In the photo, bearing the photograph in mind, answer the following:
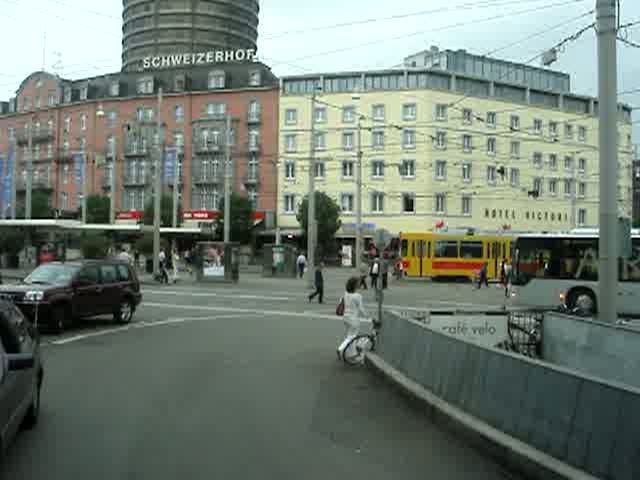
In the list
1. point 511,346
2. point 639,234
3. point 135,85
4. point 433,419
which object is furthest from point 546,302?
point 135,85

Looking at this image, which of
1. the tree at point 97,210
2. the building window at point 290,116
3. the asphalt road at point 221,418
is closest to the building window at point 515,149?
the building window at point 290,116

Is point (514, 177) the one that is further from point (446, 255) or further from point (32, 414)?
point (32, 414)

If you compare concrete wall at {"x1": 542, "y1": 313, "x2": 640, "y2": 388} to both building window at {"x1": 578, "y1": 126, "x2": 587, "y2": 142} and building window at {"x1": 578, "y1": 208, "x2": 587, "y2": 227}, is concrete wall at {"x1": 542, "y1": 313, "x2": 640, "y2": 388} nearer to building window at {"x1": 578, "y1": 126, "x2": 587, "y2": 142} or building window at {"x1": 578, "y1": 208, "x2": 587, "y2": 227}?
building window at {"x1": 578, "y1": 208, "x2": 587, "y2": 227}

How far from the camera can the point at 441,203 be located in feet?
210

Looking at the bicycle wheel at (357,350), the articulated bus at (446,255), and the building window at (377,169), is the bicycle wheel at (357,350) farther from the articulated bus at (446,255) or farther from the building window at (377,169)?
the building window at (377,169)

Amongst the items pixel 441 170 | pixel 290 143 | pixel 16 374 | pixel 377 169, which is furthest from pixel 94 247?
pixel 441 170

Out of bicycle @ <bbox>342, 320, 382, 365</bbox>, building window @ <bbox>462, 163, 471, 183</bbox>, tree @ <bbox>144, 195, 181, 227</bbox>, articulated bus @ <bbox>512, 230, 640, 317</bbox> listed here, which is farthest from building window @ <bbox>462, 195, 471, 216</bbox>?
bicycle @ <bbox>342, 320, 382, 365</bbox>

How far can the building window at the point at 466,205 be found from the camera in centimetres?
6500

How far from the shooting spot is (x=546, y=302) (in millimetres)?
23703

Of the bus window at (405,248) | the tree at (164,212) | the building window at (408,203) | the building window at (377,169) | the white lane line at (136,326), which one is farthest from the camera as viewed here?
the tree at (164,212)

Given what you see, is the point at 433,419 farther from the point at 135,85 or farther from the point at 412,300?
the point at 135,85

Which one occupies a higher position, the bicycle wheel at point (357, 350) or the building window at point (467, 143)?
the building window at point (467, 143)

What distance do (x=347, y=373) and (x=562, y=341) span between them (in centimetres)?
371

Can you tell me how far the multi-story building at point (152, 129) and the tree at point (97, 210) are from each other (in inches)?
95.9
